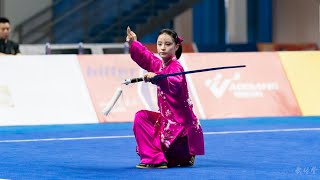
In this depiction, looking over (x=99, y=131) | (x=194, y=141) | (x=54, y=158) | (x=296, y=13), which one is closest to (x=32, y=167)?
(x=54, y=158)

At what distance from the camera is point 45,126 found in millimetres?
13070

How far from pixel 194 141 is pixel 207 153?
1300 mm

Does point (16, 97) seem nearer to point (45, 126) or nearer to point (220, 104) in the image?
point (45, 126)

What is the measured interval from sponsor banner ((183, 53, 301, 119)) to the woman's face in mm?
5955

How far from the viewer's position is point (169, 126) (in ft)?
27.1

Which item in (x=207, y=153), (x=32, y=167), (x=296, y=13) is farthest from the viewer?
(x=296, y=13)

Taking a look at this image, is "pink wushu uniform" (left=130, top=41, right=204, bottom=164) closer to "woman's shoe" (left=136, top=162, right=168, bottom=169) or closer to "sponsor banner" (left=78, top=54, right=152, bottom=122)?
"woman's shoe" (left=136, top=162, right=168, bottom=169)

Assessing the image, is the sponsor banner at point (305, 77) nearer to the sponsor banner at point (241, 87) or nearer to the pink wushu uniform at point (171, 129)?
the sponsor banner at point (241, 87)

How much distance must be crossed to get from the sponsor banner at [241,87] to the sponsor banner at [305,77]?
124 mm

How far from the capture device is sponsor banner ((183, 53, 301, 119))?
14.3 metres

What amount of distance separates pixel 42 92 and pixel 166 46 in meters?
5.62

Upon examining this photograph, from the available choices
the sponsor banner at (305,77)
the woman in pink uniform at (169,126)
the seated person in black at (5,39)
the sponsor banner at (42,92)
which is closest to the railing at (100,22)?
the sponsor banner at (305,77)

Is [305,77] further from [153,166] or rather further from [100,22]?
[100,22]

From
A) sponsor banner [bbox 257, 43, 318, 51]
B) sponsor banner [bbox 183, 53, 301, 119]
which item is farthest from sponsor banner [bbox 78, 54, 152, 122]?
sponsor banner [bbox 257, 43, 318, 51]
